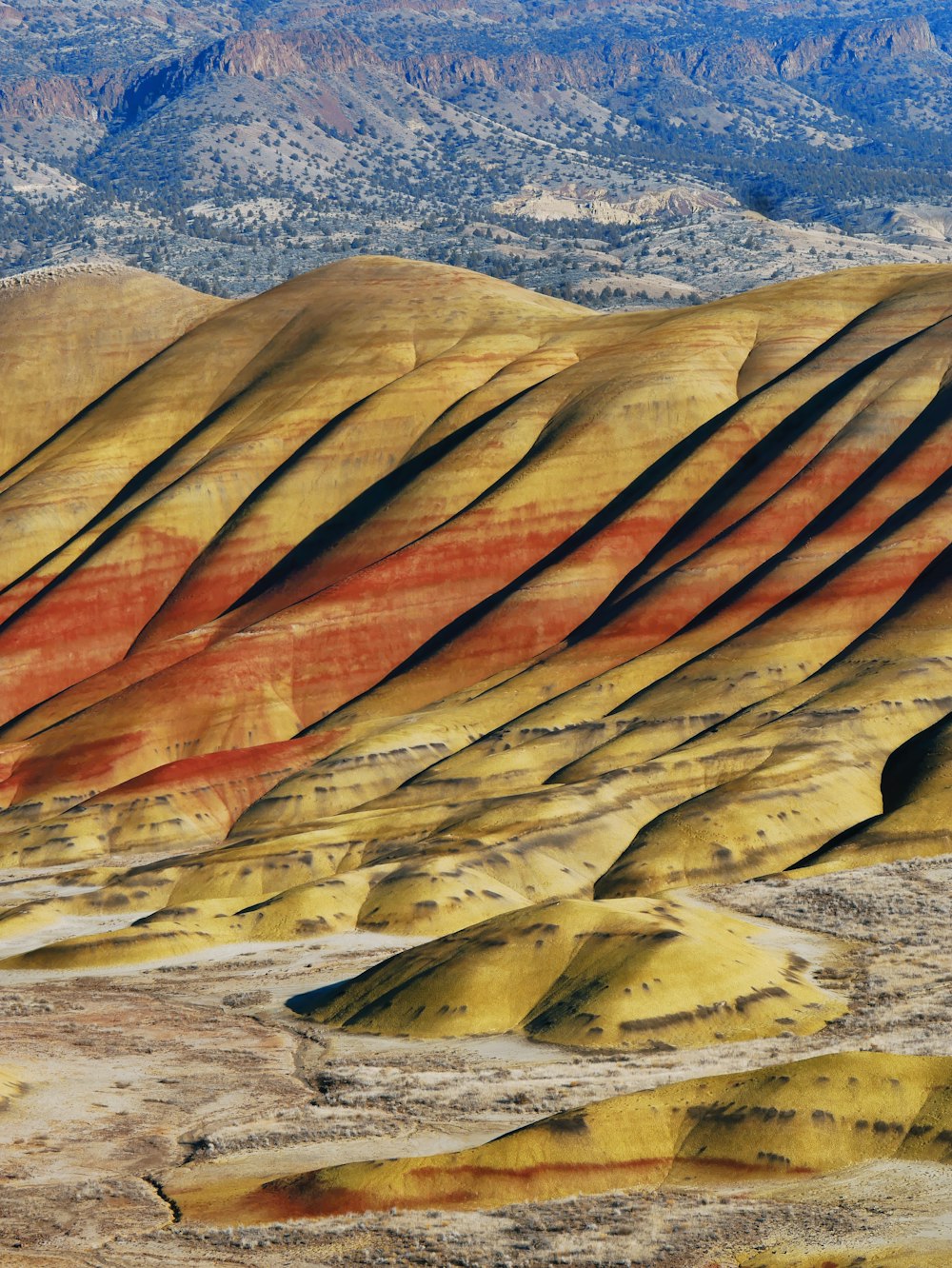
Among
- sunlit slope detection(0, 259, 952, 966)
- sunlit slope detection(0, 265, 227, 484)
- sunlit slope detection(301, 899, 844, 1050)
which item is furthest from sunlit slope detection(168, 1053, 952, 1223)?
sunlit slope detection(0, 265, 227, 484)

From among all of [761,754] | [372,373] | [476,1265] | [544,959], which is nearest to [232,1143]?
[476,1265]

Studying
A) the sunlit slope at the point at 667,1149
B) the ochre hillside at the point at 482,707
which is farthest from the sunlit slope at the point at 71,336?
the sunlit slope at the point at 667,1149

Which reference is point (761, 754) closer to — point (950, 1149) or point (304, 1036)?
point (304, 1036)

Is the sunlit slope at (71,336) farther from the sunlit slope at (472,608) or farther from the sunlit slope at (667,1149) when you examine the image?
the sunlit slope at (667,1149)

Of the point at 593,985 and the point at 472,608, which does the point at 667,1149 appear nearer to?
the point at 593,985

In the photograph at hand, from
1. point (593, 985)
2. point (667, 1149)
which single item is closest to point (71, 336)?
point (593, 985)

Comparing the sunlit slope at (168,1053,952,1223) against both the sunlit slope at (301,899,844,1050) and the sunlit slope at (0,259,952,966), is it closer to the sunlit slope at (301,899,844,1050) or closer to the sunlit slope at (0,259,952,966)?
the sunlit slope at (301,899,844,1050)
